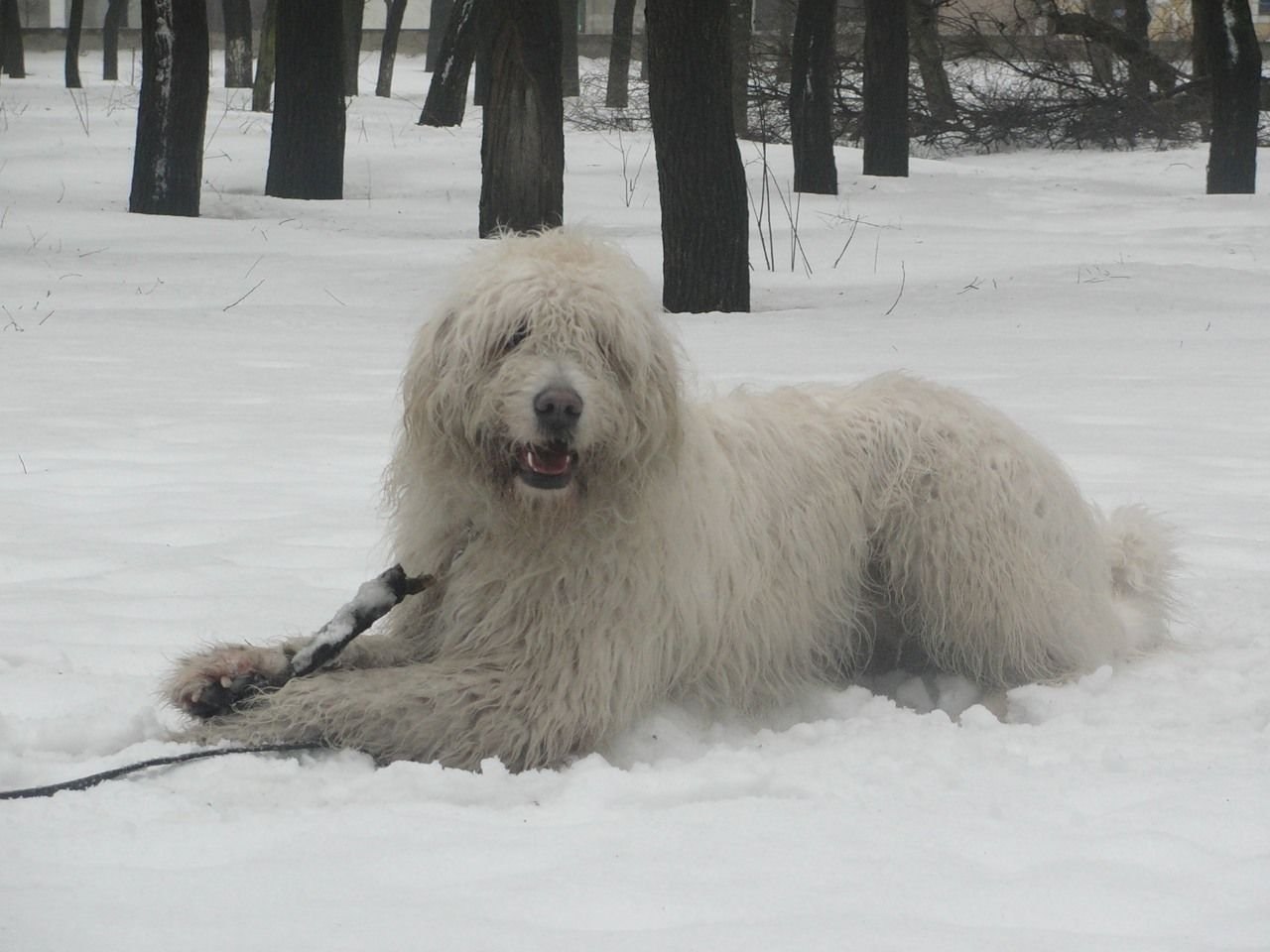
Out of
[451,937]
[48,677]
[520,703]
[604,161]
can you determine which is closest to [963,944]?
[451,937]

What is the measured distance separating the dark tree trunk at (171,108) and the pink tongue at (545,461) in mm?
12405

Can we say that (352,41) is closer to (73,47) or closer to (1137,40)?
(73,47)

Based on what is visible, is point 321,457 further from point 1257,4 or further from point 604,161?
point 1257,4

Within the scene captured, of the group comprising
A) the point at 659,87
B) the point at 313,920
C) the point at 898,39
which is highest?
the point at 898,39

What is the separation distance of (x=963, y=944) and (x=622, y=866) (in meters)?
0.64

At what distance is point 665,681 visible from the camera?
4129 mm

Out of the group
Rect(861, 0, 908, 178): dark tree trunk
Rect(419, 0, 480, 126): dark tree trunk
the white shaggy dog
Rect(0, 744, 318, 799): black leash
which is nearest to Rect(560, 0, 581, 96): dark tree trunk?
Rect(419, 0, 480, 126): dark tree trunk

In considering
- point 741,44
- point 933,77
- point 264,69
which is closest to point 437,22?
point 264,69

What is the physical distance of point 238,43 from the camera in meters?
30.3

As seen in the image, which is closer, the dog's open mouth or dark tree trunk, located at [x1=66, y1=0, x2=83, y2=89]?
the dog's open mouth

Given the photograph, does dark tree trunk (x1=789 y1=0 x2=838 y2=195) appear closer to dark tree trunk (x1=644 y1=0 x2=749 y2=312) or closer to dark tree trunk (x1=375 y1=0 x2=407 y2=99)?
dark tree trunk (x1=644 y1=0 x2=749 y2=312)

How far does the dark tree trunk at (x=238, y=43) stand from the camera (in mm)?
30031

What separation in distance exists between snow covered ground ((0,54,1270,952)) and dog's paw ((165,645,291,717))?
0.11m

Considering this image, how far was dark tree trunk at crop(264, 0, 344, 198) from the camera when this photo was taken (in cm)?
1678
